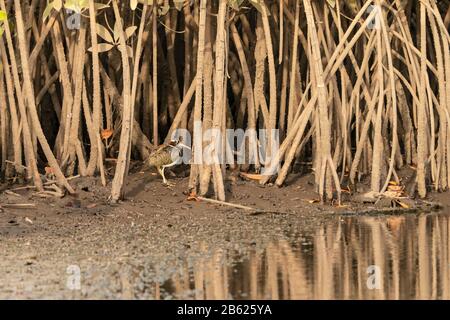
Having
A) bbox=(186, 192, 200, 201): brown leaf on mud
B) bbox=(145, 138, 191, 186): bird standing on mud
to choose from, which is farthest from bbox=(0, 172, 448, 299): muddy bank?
bbox=(145, 138, 191, 186): bird standing on mud

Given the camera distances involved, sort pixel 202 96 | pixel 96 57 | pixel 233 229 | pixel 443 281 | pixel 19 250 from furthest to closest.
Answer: pixel 202 96 → pixel 96 57 → pixel 233 229 → pixel 19 250 → pixel 443 281

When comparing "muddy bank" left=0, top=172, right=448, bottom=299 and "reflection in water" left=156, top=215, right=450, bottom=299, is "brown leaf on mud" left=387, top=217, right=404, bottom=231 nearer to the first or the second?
"reflection in water" left=156, top=215, right=450, bottom=299

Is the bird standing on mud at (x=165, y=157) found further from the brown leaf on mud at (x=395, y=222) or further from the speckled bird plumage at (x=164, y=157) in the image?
the brown leaf on mud at (x=395, y=222)

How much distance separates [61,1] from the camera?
34.3 feet

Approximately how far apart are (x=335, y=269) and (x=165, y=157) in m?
3.58

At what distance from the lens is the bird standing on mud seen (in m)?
11.4

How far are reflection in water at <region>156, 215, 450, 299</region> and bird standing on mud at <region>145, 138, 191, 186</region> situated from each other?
205 centimetres

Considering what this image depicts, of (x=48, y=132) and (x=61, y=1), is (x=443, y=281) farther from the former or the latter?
(x=48, y=132)

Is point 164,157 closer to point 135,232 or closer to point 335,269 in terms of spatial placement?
point 135,232

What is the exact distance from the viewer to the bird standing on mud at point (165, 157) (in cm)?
1143

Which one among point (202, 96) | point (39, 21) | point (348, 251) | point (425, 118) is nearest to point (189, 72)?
point (202, 96)

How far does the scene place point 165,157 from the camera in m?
11.5

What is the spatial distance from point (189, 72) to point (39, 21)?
149 cm

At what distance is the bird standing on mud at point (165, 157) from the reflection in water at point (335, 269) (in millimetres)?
2046
